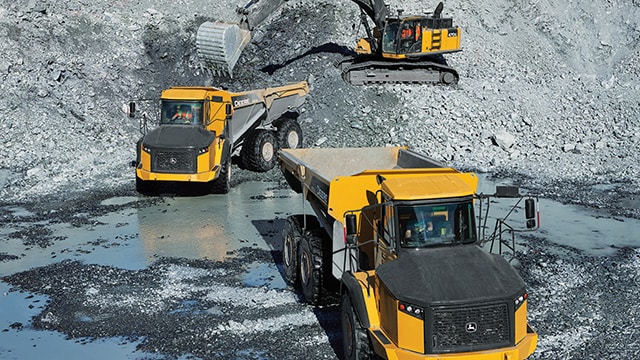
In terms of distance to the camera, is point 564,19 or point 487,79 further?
point 564,19

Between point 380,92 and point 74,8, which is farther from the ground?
point 74,8

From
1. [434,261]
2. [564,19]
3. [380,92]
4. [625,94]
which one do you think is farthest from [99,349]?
[564,19]

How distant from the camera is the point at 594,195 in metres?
17.5

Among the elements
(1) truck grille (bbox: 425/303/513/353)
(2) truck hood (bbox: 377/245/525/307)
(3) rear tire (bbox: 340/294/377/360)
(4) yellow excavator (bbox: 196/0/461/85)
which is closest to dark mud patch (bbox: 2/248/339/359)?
(3) rear tire (bbox: 340/294/377/360)

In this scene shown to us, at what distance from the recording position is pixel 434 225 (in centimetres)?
825

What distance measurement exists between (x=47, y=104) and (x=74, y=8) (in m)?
5.53

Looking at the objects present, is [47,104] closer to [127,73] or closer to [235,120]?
[127,73]

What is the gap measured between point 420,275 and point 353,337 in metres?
1.15

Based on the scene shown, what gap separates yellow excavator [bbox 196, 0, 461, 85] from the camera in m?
22.8

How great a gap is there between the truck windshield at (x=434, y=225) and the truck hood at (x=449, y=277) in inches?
4.2

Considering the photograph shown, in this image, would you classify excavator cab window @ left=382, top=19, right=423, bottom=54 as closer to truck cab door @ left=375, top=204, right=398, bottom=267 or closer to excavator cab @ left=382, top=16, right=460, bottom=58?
excavator cab @ left=382, top=16, right=460, bottom=58

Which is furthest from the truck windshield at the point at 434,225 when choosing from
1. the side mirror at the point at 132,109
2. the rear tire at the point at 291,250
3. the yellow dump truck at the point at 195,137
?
the side mirror at the point at 132,109

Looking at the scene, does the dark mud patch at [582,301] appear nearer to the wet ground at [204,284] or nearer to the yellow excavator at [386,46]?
the wet ground at [204,284]

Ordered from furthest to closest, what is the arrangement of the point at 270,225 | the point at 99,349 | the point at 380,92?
the point at 380,92, the point at 270,225, the point at 99,349
